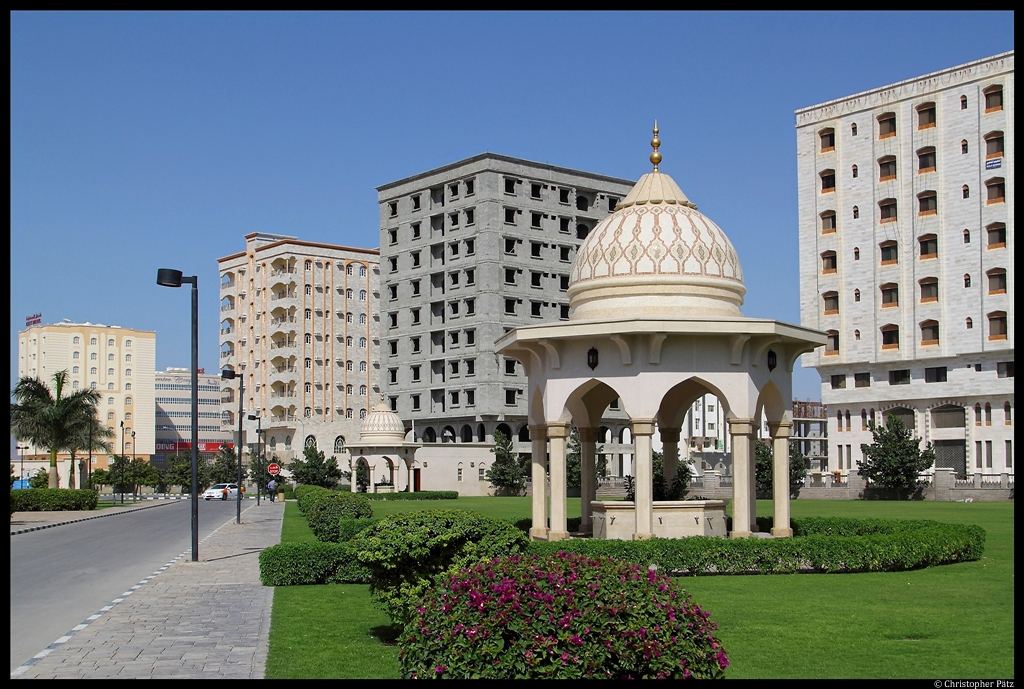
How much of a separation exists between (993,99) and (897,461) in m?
23.6

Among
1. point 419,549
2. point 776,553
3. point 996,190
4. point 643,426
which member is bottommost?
point 776,553

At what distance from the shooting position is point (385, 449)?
66.8m

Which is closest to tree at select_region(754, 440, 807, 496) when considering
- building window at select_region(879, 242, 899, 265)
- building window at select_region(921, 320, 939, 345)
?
building window at select_region(921, 320, 939, 345)

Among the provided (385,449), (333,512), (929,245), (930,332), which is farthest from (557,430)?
(929,245)

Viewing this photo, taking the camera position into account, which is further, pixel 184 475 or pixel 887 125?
pixel 184 475

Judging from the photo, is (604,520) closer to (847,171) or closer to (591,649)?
(591,649)

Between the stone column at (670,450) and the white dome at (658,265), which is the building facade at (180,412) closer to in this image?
the stone column at (670,450)

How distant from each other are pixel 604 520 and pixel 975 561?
6.92 metres

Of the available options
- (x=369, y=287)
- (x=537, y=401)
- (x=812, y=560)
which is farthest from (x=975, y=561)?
(x=369, y=287)

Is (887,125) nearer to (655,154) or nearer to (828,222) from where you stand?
(828,222)

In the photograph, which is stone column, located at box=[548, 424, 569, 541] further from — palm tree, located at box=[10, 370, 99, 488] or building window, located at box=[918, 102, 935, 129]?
building window, located at box=[918, 102, 935, 129]

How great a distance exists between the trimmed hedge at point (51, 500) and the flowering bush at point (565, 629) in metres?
48.2

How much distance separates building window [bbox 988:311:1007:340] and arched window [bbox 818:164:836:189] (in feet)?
45.1

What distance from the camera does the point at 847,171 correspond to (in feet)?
246
